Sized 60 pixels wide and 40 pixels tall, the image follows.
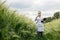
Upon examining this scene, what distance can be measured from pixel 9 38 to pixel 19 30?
1.67 m

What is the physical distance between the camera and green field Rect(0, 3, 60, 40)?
1859 cm

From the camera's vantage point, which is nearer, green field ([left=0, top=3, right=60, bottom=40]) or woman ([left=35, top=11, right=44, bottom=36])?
green field ([left=0, top=3, right=60, bottom=40])

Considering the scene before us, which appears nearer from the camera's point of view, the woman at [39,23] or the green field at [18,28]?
the green field at [18,28]

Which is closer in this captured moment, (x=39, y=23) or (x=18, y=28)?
(x=18, y=28)

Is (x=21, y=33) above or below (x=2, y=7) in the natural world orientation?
below

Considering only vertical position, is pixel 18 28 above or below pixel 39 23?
below

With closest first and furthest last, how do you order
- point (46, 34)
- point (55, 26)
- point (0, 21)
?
point (0, 21) < point (46, 34) < point (55, 26)

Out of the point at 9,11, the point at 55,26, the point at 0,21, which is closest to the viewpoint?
the point at 0,21

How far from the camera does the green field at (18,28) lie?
61.0 feet

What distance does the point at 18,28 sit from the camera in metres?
20.1

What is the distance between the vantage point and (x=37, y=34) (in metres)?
20.9

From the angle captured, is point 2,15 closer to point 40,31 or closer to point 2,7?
point 2,7

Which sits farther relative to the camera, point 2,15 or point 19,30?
point 19,30

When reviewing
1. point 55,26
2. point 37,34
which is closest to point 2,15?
point 37,34
